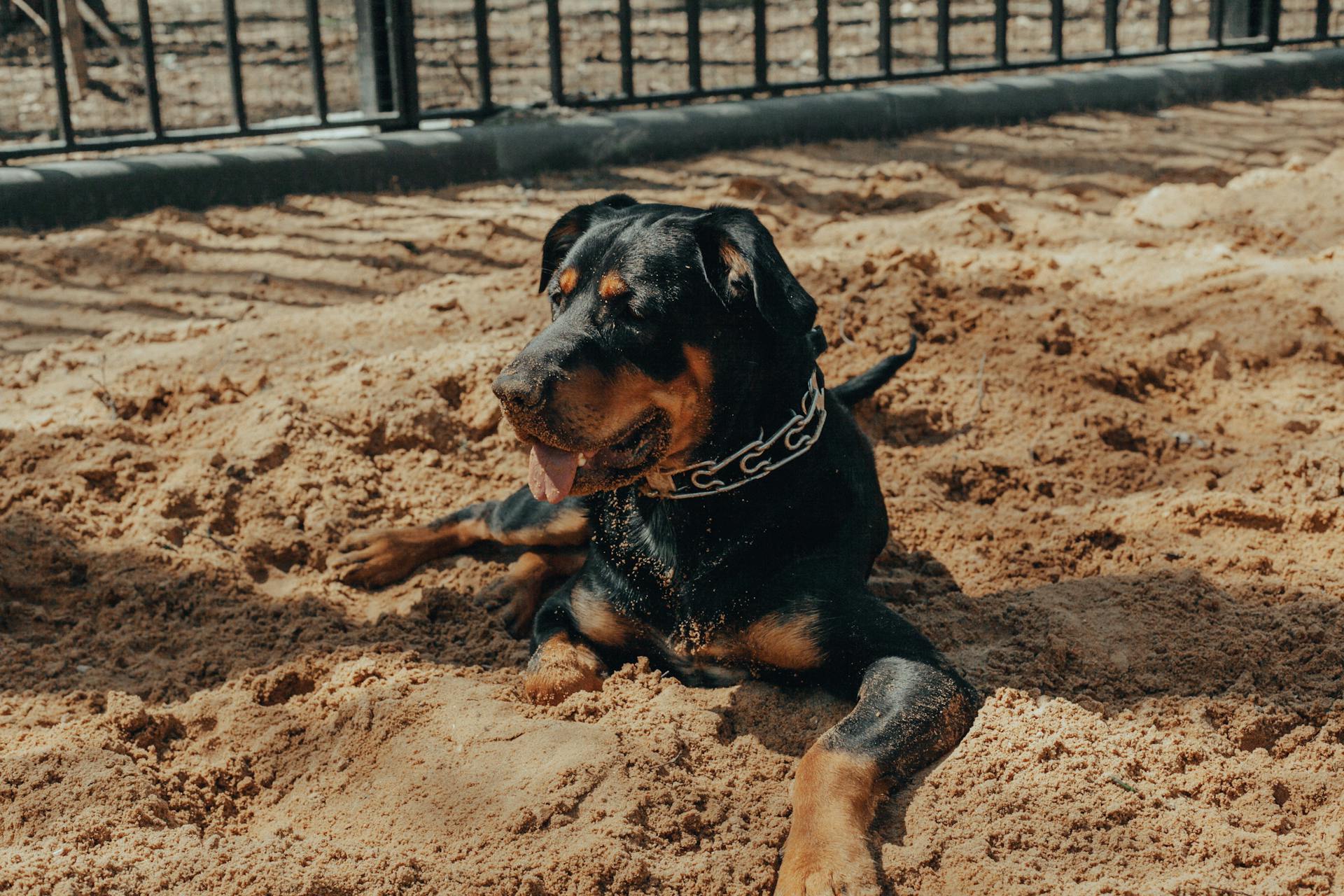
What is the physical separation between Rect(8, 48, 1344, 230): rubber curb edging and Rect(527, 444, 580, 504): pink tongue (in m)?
4.92

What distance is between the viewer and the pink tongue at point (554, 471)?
2988mm

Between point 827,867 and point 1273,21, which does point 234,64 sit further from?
point 1273,21

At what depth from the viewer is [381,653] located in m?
3.55

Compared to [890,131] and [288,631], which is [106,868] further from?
[890,131]

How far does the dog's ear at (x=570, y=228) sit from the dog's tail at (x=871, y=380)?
3.59ft

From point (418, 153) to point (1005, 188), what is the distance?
338cm

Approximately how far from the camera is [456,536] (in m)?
4.29

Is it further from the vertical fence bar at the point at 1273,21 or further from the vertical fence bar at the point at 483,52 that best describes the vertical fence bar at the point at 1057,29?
the vertical fence bar at the point at 483,52

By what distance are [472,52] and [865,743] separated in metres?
8.47

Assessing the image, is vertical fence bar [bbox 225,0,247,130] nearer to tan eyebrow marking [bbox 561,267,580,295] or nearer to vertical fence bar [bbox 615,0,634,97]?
vertical fence bar [bbox 615,0,634,97]

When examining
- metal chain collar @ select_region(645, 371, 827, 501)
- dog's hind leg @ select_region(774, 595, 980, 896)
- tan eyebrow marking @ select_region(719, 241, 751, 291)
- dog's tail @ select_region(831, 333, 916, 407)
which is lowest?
dog's hind leg @ select_region(774, 595, 980, 896)

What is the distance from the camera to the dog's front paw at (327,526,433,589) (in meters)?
4.08

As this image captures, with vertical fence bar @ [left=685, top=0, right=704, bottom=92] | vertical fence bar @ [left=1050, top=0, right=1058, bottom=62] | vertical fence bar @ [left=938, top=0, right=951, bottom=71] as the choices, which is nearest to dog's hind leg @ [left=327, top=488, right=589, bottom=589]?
vertical fence bar @ [left=685, top=0, right=704, bottom=92]

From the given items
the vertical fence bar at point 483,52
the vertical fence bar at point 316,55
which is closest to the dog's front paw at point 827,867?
the vertical fence bar at point 316,55
